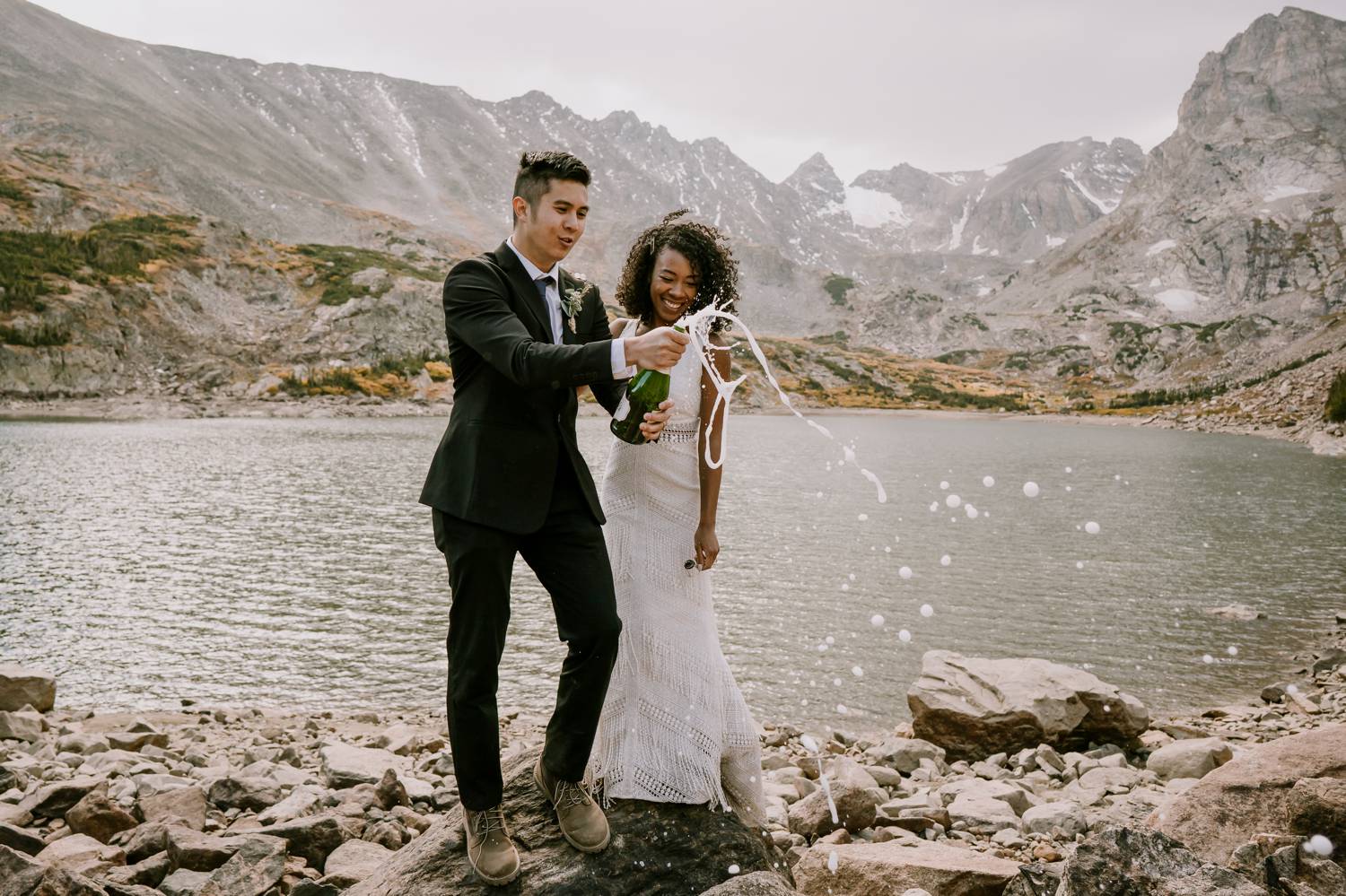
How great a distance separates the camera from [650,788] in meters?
4.96

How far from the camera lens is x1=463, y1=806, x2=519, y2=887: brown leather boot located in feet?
14.4

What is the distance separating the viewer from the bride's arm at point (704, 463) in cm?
541

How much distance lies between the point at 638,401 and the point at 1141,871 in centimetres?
370

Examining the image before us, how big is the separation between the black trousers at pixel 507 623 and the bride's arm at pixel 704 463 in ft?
3.15

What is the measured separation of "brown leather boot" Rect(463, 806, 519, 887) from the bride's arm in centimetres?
199

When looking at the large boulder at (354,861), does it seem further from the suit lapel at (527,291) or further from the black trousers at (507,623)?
the suit lapel at (527,291)

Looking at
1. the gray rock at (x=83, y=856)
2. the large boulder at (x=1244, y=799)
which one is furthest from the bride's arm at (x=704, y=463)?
the gray rock at (x=83, y=856)

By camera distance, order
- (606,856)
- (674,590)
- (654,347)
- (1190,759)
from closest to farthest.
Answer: (654,347)
(606,856)
(674,590)
(1190,759)

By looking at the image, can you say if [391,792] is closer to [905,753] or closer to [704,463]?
[704,463]

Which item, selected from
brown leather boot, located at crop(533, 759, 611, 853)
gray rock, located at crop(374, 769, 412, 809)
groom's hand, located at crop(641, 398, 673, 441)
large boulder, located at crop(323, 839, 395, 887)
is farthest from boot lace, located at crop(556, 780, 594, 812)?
gray rock, located at crop(374, 769, 412, 809)

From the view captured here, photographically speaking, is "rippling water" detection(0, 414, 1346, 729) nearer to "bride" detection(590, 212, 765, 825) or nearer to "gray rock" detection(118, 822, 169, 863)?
"gray rock" detection(118, 822, 169, 863)

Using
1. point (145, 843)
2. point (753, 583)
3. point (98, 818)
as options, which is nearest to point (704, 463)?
point (145, 843)

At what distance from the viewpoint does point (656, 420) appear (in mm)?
4734

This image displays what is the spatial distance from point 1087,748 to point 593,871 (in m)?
9.95
